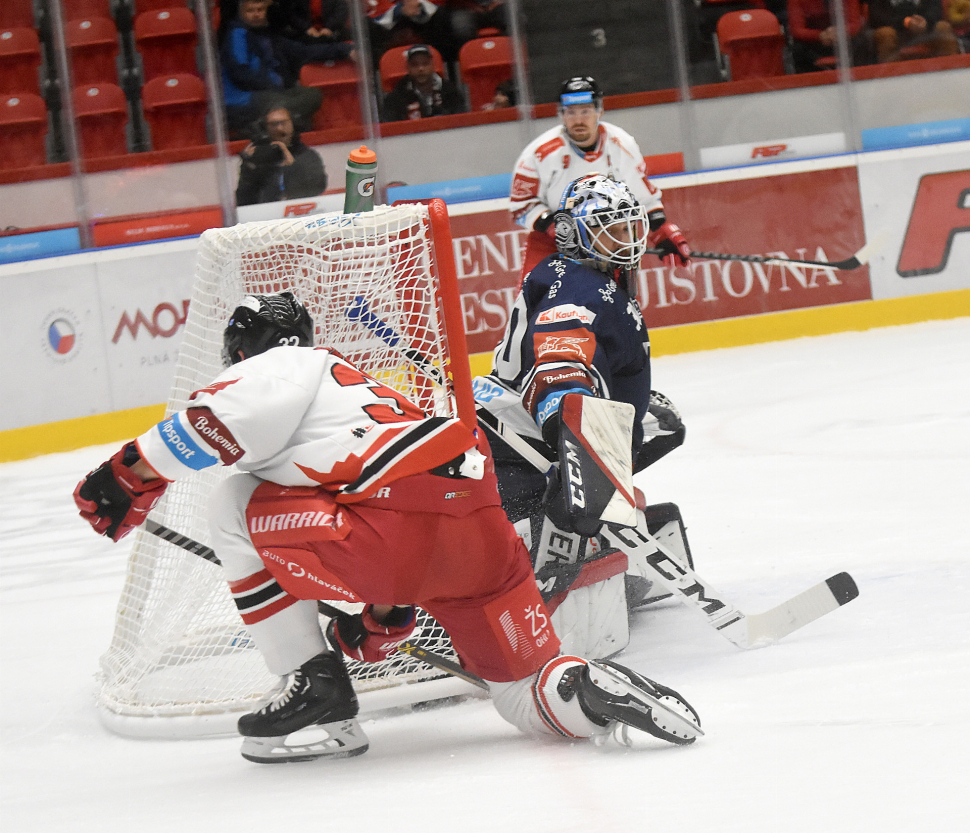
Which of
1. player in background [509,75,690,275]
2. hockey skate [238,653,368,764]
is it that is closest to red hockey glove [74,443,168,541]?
hockey skate [238,653,368,764]

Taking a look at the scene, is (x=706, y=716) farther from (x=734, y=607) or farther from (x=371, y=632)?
(x=371, y=632)

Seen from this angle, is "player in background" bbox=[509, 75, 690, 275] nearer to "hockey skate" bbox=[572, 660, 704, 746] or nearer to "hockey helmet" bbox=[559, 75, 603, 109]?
"hockey helmet" bbox=[559, 75, 603, 109]

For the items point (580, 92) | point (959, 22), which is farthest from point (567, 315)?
point (959, 22)

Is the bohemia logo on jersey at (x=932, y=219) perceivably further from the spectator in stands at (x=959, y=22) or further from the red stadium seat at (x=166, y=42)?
the red stadium seat at (x=166, y=42)

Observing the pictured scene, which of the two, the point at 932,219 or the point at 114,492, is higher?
the point at 932,219

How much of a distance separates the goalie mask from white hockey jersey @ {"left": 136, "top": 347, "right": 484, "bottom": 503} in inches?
3.4

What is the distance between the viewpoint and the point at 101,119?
20.5 feet

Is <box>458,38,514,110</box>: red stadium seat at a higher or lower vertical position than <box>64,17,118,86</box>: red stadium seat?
lower

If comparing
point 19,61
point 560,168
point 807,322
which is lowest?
point 807,322

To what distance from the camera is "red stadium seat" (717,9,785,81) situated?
22.5 feet

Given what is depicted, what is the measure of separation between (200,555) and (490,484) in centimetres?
62

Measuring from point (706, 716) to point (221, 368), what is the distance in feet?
3.65

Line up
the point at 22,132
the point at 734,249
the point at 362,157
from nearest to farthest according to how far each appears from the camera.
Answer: the point at 362,157 < the point at 22,132 < the point at 734,249

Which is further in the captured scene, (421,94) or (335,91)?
(421,94)
